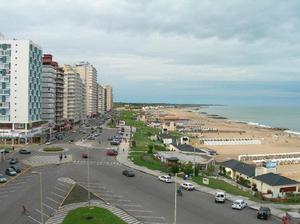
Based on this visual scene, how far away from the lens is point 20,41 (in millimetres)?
111312

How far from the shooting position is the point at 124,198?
5309 cm

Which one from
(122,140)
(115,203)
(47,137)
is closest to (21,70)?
(47,137)

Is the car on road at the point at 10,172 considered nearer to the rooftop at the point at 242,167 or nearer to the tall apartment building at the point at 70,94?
the rooftop at the point at 242,167

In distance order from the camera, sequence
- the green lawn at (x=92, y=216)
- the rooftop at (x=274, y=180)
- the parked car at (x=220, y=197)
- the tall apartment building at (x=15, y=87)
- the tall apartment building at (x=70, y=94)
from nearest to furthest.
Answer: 1. the green lawn at (x=92, y=216)
2. the parked car at (x=220, y=197)
3. the rooftop at (x=274, y=180)
4. the tall apartment building at (x=15, y=87)
5. the tall apartment building at (x=70, y=94)

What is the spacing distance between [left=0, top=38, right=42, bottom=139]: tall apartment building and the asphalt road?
4240cm

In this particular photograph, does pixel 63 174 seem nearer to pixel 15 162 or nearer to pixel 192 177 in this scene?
pixel 15 162

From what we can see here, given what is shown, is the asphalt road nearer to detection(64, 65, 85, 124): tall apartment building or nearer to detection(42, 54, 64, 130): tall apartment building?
detection(42, 54, 64, 130): tall apartment building

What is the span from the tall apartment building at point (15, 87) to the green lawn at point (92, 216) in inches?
2762

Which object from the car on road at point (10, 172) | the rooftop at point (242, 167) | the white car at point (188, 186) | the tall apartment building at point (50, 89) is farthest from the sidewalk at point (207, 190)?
the tall apartment building at point (50, 89)

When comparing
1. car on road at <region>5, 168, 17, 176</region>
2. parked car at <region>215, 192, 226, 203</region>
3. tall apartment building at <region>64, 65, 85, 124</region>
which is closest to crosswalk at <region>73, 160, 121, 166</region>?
car on road at <region>5, 168, 17, 176</region>

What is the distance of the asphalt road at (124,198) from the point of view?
45.1 meters

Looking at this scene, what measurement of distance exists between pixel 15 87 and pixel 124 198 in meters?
69.0

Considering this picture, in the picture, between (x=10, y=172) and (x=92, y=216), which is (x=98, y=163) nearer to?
(x=10, y=172)

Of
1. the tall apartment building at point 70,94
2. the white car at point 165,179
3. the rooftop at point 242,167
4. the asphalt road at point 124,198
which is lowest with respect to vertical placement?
the asphalt road at point 124,198
